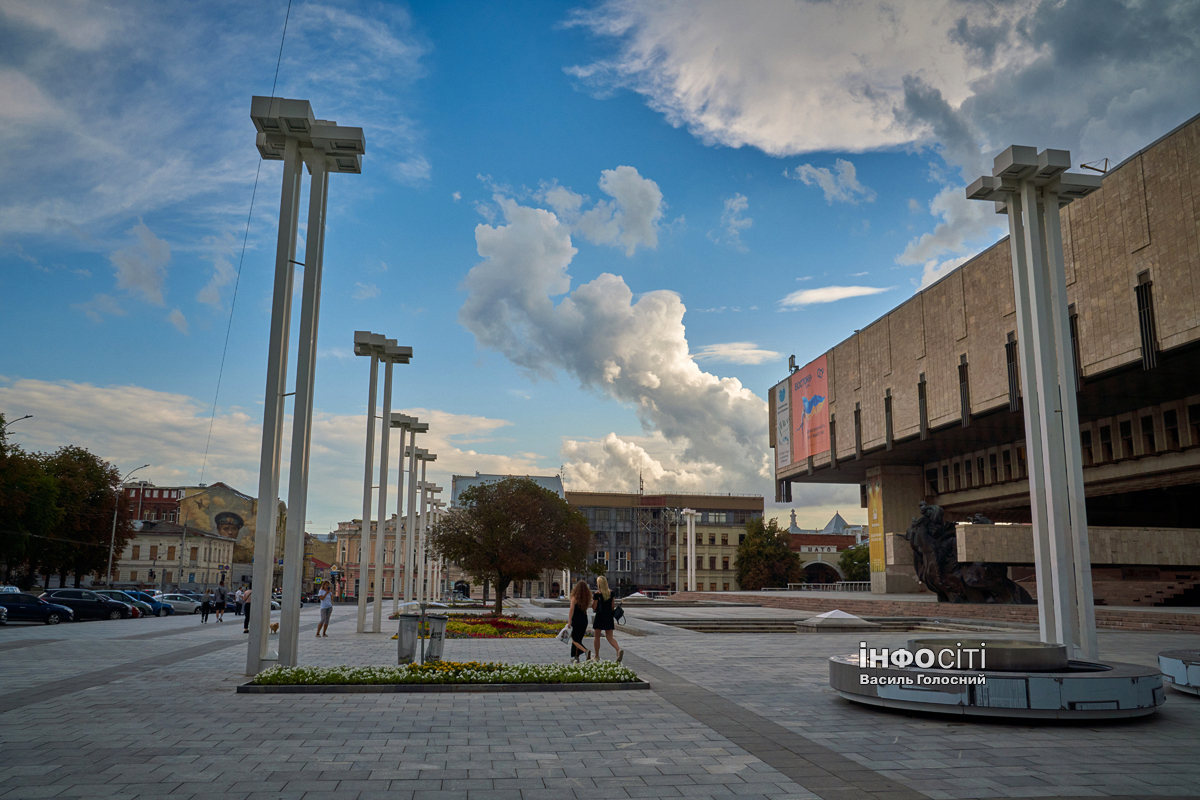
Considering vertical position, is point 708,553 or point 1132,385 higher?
point 1132,385

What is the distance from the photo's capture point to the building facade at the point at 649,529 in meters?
103

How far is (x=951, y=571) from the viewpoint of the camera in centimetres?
3334

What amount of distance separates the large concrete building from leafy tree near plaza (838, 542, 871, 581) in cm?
2901

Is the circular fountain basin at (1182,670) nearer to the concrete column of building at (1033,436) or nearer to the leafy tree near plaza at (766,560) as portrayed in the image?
the concrete column of building at (1033,436)

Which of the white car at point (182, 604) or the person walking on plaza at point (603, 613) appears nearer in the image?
the person walking on plaza at point (603, 613)

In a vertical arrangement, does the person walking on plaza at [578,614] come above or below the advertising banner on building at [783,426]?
below

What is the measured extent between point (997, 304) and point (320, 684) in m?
38.1

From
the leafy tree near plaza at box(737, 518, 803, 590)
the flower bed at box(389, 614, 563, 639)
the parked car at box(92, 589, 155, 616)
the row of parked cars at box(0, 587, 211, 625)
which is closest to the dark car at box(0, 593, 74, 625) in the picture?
the row of parked cars at box(0, 587, 211, 625)

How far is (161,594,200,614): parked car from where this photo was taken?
4400cm

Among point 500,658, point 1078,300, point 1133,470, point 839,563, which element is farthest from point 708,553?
point 500,658

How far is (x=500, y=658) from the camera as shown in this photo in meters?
16.4

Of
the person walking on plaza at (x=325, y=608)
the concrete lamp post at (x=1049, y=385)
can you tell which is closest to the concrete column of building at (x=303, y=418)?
the person walking on plaza at (x=325, y=608)

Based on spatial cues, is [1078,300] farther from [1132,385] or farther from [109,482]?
[109,482]

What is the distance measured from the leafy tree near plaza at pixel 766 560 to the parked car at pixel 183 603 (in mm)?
49189
